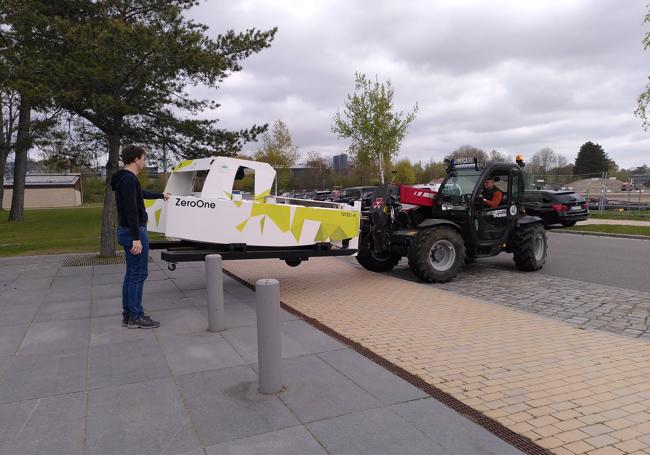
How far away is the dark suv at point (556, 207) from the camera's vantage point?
18.7 m

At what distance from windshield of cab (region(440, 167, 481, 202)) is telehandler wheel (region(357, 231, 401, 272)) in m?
1.64

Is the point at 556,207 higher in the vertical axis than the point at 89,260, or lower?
higher

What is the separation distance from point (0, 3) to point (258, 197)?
6.23 metres

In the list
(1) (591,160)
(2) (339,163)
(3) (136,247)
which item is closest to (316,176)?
(2) (339,163)

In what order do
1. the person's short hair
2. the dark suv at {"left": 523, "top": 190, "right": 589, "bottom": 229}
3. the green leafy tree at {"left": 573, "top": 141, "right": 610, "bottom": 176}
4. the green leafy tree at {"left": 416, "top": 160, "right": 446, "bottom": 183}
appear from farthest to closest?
the green leafy tree at {"left": 573, "top": 141, "right": 610, "bottom": 176} → the green leafy tree at {"left": 416, "top": 160, "right": 446, "bottom": 183} → the dark suv at {"left": 523, "top": 190, "right": 589, "bottom": 229} → the person's short hair

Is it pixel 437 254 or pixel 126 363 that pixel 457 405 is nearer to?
pixel 126 363

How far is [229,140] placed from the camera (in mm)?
11555

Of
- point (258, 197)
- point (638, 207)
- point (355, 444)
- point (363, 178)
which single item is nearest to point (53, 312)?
point (258, 197)

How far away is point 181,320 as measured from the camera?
19.2ft

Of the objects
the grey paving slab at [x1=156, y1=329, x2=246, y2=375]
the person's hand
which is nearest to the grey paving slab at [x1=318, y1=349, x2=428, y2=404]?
the grey paving slab at [x1=156, y1=329, x2=246, y2=375]

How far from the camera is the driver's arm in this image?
914 centimetres

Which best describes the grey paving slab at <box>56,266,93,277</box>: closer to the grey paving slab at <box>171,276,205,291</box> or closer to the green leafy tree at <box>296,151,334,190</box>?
the grey paving slab at <box>171,276,205,291</box>

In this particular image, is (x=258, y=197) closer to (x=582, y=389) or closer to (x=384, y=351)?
(x=384, y=351)

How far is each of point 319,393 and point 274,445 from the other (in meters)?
0.79
